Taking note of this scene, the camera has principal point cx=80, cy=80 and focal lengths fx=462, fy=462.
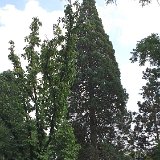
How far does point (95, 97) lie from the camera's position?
31.7 metres

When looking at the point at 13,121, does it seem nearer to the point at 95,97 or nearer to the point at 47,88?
the point at 47,88

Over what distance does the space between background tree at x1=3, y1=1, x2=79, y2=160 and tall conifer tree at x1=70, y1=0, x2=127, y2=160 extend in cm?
942

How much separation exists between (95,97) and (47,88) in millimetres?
11211

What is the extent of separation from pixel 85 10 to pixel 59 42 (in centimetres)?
1543

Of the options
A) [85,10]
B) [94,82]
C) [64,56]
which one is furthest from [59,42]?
[85,10]

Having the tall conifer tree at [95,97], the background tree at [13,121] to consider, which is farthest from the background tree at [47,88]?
the tall conifer tree at [95,97]

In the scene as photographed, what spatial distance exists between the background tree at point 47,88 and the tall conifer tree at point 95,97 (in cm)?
942

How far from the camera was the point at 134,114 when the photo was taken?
3956 centimetres

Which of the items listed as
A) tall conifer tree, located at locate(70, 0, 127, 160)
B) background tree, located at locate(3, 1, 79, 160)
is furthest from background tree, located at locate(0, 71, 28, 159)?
tall conifer tree, located at locate(70, 0, 127, 160)

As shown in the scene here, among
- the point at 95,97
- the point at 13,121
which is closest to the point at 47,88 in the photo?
the point at 13,121

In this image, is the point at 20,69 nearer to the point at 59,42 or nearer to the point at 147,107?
the point at 59,42

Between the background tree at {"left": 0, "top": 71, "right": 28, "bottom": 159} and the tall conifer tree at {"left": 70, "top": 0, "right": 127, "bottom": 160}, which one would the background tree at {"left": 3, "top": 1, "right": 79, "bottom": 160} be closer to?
the background tree at {"left": 0, "top": 71, "right": 28, "bottom": 159}

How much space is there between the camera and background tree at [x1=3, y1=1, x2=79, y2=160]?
2028cm

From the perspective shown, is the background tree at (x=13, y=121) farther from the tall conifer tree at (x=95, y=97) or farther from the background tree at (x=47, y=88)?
the tall conifer tree at (x=95, y=97)
